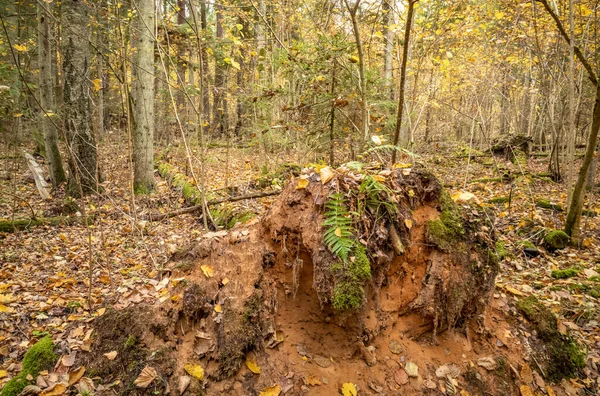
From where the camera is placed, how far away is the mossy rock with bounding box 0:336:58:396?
7.89 feet

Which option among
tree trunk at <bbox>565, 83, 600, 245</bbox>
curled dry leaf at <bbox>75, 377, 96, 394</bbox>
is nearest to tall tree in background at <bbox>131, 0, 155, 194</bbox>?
curled dry leaf at <bbox>75, 377, 96, 394</bbox>

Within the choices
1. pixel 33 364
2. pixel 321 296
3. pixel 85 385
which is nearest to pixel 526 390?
pixel 321 296

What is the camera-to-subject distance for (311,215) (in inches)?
115

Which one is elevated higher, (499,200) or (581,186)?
(581,186)

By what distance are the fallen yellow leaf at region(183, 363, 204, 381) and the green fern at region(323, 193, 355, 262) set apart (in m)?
1.41

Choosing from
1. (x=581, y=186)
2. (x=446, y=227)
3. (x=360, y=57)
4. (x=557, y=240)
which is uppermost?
(x=360, y=57)

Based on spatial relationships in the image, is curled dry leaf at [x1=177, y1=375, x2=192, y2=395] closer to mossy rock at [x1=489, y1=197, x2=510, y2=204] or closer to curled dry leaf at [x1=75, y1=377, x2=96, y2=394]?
curled dry leaf at [x1=75, y1=377, x2=96, y2=394]

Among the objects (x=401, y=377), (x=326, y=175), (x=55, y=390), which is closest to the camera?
(x=55, y=390)

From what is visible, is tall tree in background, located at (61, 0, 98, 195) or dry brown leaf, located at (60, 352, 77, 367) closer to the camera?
dry brown leaf, located at (60, 352, 77, 367)

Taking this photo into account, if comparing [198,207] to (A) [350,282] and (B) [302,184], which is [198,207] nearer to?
(B) [302,184]

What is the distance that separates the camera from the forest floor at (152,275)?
120 inches

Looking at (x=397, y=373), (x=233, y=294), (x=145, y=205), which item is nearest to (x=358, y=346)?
(x=397, y=373)

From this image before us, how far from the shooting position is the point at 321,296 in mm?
2721

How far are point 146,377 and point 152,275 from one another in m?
1.44
